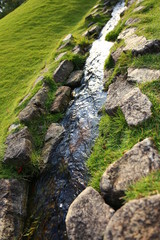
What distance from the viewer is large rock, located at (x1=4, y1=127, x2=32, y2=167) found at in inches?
305

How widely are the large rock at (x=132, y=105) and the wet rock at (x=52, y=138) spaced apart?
2.27m

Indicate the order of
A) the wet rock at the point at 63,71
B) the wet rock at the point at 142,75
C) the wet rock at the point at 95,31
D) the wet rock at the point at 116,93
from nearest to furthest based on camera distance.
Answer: the wet rock at the point at 142,75 < the wet rock at the point at 116,93 < the wet rock at the point at 63,71 < the wet rock at the point at 95,31

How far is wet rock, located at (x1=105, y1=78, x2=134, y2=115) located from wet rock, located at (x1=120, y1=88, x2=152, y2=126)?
0.54 meters

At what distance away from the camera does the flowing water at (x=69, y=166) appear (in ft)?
19.7

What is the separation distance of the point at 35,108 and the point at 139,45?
18.2ft

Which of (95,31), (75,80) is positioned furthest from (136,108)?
(95,31)

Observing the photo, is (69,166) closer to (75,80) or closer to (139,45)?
(75,80)

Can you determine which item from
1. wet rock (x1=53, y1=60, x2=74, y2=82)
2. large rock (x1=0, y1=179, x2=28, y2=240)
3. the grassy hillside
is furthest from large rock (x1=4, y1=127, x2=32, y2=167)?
wet rock (x1=53, y1=60, x2=74, y2=82)

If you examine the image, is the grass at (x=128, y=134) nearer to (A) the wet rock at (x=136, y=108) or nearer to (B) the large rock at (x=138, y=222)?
(A) the wet rock at (x=136, y=108)

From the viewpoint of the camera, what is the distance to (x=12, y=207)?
6.63 metres

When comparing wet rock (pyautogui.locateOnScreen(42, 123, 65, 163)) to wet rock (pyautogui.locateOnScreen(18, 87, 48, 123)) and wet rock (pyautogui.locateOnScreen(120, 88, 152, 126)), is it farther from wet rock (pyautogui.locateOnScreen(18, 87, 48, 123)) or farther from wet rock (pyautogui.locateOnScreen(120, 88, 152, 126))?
wet rock (pyautogui.locateOnScreen(120, 88, 152, 126))

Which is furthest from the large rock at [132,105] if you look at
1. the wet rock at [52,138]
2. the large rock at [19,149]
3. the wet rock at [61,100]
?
the large rock at [19,149]

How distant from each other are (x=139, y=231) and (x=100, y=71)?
8.96 metres

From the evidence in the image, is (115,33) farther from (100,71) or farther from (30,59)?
(30,59)
